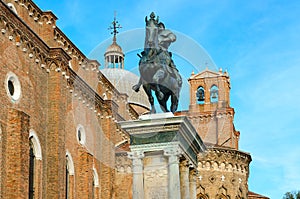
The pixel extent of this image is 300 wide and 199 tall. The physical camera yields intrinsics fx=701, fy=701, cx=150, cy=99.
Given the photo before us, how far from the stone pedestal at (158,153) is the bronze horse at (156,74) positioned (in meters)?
0.42

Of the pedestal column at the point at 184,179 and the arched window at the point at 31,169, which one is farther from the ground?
the arched window at the point at 31,169

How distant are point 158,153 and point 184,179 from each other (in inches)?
33.4

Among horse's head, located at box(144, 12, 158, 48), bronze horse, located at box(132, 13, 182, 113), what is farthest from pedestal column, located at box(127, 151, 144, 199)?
horse's head, located at box(144, 12, 158, 48)

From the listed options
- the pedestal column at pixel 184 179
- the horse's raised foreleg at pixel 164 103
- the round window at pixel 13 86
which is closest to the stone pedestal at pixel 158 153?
the pedestal column at pixel 184 179

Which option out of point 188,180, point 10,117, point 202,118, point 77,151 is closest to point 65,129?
point 77,151

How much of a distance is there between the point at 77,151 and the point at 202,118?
18.9 m

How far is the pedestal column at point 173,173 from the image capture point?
12.8 m

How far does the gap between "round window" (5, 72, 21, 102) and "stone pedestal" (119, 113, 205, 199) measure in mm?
11281

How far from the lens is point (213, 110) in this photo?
47.8m

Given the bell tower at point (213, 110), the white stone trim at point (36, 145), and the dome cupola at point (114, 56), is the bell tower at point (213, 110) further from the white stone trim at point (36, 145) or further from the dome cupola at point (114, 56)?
the white stone trim at point (36, 145)

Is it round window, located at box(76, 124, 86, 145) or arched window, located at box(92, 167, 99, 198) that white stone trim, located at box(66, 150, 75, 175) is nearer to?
round window, located at box(76, 124, 86, 145)

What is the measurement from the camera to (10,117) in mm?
22984

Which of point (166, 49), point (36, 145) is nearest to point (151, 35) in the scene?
point (166, 49)

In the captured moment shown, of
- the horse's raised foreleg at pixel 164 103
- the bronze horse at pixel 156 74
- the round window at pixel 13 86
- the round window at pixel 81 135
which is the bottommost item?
the horse's raised foreleg at pixel 164 103
